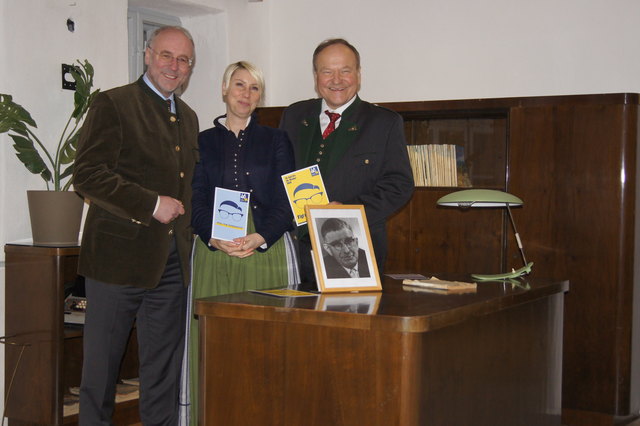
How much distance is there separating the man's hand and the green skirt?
271 mm

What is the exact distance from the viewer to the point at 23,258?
11.5 feet

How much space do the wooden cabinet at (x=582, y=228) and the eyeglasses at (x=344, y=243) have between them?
6.62 ft

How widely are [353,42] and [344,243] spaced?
2.91m

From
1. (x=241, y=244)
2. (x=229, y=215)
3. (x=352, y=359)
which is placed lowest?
(x=352, y=359)

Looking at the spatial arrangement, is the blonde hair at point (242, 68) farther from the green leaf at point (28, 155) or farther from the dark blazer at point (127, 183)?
the green leaf at point (28, 155)

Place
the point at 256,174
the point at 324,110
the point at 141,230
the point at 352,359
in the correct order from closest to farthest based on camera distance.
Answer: the point at 352,359
the point at 141,230
the point at 256,174
the point at 324,110

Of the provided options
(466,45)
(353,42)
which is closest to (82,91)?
(353,42)

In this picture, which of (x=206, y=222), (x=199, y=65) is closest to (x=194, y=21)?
(x=199, y=65)

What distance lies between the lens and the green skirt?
2.98 meters

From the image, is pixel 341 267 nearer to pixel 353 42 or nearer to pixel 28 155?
pixel 28 155

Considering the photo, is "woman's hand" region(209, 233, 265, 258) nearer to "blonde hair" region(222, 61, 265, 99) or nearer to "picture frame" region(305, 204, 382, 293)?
"picture frame" region(305, 204, 382, 293)

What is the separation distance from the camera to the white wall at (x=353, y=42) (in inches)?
146

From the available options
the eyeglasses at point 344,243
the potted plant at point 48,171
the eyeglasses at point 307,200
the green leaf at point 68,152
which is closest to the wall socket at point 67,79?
the potted plant at point 48,171

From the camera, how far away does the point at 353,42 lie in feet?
17.2
